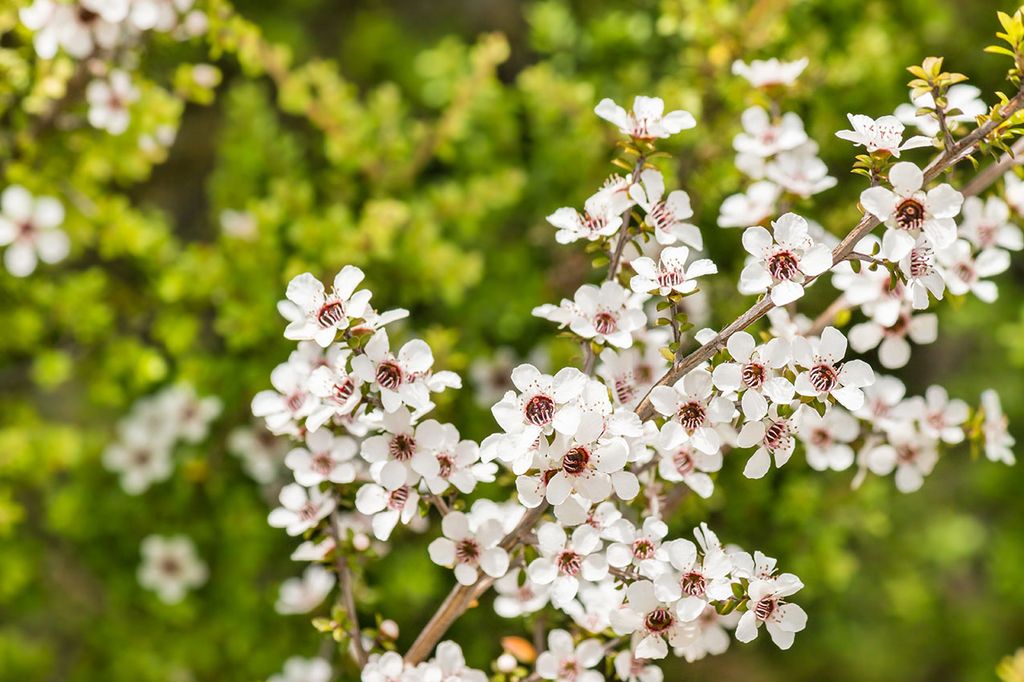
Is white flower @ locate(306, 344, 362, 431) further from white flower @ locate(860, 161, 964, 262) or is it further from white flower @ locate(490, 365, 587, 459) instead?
white flower @ locate(860, 161, 964, 262)

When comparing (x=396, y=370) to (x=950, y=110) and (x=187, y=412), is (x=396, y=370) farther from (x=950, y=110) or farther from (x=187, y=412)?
(x=187, y=412)

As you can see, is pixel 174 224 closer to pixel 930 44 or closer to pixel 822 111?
pixel 822 111

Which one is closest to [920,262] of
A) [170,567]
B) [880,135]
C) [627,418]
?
[880,135]

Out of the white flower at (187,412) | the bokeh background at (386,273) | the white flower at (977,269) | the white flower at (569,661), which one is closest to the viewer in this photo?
the white flower at (569,661)

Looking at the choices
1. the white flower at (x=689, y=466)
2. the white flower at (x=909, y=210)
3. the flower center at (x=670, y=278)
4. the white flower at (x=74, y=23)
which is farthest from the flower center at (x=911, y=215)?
the white flower at (x=74, y=23)

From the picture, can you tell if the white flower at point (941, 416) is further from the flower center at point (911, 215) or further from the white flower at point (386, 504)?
the white flower at point (386, 504)

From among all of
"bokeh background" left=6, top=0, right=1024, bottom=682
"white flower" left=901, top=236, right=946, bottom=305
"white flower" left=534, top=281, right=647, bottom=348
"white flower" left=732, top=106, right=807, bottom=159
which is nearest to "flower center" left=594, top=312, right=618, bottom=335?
"white flower" left=534, top=281, right=647, bottom=348
